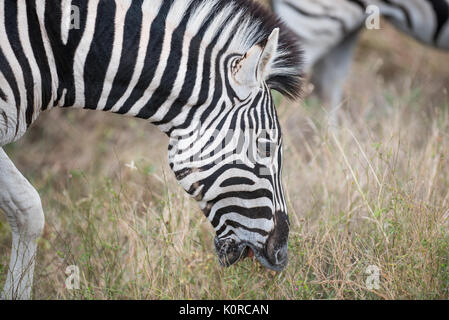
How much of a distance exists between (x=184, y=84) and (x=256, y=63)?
411mm

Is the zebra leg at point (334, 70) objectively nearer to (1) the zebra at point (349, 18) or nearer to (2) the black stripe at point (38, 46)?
(1) the zebra at point (349, 18)

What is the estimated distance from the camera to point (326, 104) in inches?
267

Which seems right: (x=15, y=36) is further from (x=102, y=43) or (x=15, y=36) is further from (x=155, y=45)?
(x=155, y=45)

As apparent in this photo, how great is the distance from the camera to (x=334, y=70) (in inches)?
270

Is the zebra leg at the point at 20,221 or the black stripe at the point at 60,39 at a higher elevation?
the black stripe at the point at 60,39

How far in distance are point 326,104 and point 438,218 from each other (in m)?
3.44

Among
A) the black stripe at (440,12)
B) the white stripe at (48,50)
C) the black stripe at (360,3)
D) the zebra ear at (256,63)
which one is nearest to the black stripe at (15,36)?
the white stripe at (48,50)

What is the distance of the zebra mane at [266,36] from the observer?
311cm

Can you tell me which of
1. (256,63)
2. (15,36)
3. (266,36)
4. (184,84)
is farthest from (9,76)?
(266,36)

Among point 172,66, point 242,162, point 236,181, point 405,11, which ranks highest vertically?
point 405,11

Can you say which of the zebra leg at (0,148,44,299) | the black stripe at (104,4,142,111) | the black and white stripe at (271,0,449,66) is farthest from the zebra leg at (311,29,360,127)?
the zebra leg at (0,148,44,299)

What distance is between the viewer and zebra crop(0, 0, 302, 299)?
2.98m
